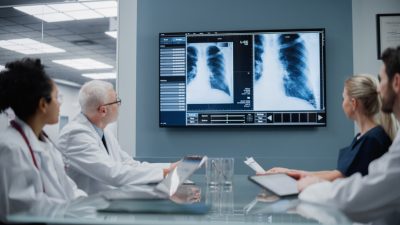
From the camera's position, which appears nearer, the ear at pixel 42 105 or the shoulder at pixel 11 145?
the shoulder at pixel 11 145

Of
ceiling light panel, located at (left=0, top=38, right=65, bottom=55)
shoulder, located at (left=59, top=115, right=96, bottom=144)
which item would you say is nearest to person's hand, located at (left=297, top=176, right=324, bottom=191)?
shoulder, located at (left=59, top=115, right=96, bottom=144)

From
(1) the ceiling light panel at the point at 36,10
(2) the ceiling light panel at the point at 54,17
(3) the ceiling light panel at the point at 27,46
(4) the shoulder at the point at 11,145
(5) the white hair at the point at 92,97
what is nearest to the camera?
(4) the shoulder at the point at 11,145

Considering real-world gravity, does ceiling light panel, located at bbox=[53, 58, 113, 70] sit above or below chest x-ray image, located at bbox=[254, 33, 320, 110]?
above

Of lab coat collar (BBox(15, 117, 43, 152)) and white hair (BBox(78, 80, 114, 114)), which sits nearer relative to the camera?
lab coat collar (BBox(15, 117, 43, 152))

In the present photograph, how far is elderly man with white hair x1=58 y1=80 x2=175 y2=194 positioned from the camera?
7.47ft

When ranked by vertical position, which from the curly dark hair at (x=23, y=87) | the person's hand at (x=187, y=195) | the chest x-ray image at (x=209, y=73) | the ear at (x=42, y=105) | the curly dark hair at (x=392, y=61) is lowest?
the person's hand at (x=187, y=195)

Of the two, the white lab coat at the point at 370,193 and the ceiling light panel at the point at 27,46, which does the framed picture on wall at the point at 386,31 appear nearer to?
the white lab coat at the point at 370,193

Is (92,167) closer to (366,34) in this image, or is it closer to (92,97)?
(92,97)

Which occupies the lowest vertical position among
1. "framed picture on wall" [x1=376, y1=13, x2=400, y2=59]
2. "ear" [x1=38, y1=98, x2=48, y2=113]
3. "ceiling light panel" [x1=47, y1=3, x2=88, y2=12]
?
"ear" [x1=38, y1=98, x2=48, y2=113]

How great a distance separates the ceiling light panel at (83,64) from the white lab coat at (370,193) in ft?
27.9

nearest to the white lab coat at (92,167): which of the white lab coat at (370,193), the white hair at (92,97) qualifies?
the white hair at (92,97)

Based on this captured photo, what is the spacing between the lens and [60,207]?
135 centimetres

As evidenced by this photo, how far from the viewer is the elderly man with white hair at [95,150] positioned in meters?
2.28

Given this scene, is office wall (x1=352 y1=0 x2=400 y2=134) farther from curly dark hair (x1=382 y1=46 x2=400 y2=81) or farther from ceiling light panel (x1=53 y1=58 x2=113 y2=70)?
ceiling light panel (x1=53 y1=58 x2=113 y2=70)
